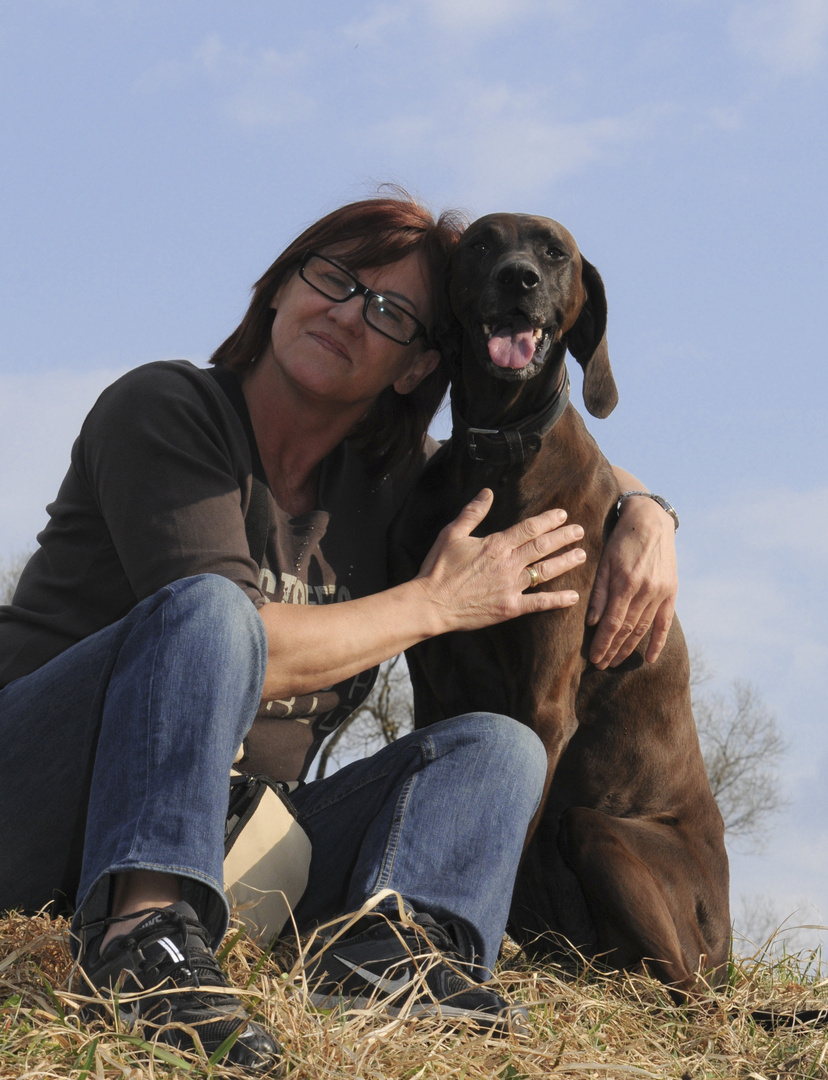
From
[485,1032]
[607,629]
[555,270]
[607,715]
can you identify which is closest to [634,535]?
[607,629]

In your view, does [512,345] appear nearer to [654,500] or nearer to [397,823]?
[654,500]

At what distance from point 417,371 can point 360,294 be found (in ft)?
1.24

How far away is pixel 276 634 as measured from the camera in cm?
236

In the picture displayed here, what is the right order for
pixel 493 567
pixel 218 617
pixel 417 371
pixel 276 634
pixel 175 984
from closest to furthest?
1. pixel 175 984
2. pixel 218 617
3. pixel 276 634
4. pixel 493 567
5. pixel 417 371

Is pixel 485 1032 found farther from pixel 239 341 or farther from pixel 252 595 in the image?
pixel 239 341

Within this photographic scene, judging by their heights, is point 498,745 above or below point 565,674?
below

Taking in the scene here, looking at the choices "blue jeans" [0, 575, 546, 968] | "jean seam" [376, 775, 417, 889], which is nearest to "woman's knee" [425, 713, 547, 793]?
"blue jeans" [0, 575, 546, 968]

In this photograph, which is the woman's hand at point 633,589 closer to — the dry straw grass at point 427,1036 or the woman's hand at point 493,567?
the woman's hand at point 493,567

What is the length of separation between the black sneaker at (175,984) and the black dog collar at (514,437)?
1.59 m

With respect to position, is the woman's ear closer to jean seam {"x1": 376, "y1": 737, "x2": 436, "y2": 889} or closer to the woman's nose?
the woman's nose

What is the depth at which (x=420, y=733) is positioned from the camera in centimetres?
257

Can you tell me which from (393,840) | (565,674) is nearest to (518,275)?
(565,674)

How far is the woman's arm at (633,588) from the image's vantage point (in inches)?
122

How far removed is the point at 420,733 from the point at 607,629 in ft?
2.53
